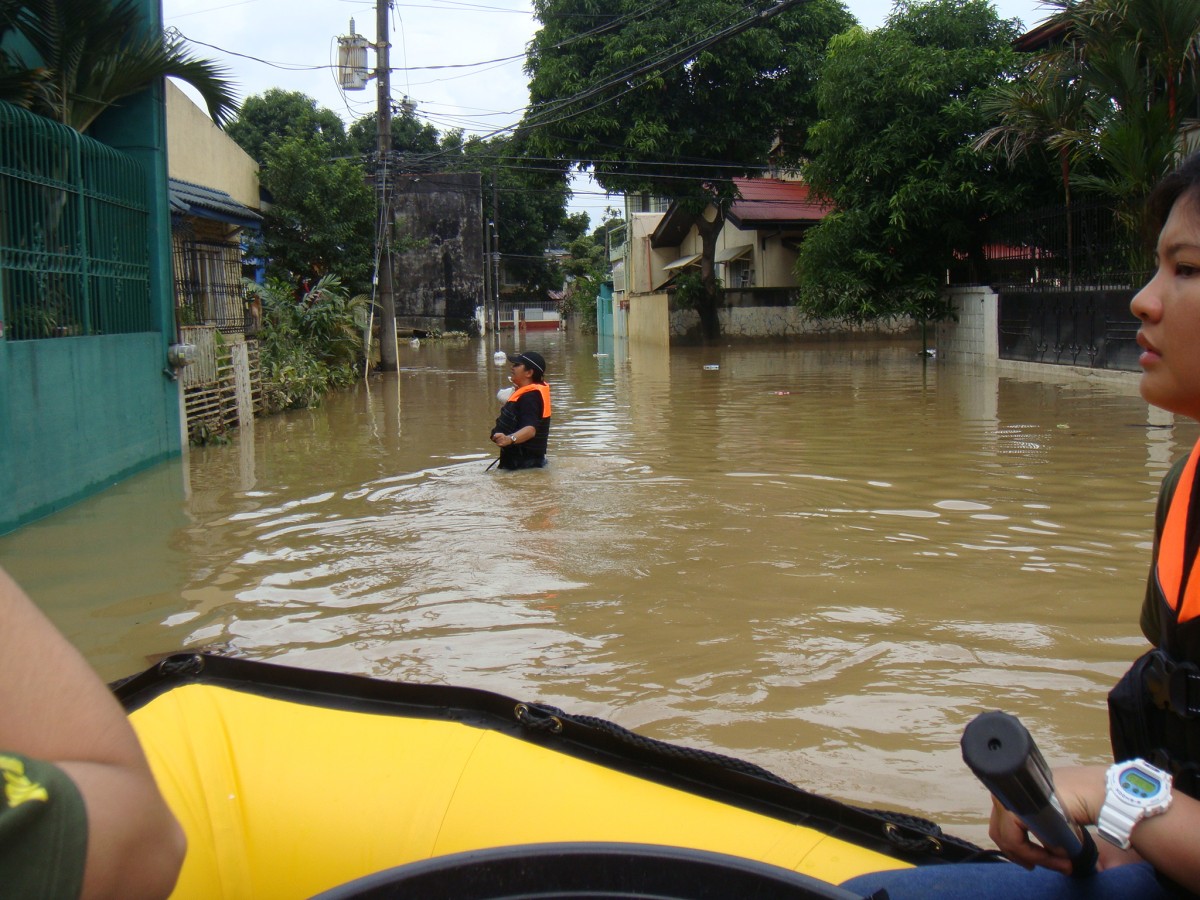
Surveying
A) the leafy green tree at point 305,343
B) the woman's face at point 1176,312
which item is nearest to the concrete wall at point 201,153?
the leafy green tree at point 305,343

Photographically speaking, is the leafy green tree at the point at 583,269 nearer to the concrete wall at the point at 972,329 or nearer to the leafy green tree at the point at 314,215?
the leafy green tree at the point at 314,215

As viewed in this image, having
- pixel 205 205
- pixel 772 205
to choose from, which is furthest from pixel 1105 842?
pixel 772 205

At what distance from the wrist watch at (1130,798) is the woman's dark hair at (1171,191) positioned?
78cm

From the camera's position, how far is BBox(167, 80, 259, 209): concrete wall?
16.1m

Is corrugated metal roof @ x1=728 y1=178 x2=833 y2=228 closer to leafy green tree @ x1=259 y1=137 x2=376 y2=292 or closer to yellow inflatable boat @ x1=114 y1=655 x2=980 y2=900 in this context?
leafy green tree @ x1=259 y1=137 x2=376 y2=292

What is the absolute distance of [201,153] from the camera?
17406 mm

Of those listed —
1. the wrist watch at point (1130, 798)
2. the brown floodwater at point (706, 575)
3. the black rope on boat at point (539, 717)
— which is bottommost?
the brown floodwater at point (706, 575)

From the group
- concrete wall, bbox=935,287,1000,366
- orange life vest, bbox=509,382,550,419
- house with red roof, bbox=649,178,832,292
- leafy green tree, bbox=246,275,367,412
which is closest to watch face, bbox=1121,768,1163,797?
orange life vest, bbox=509,382,550,419

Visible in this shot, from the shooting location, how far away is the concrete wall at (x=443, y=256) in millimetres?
47750

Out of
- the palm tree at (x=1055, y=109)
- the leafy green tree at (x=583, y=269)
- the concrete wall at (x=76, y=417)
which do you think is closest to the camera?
the concrete wall at (x=76, y=417)

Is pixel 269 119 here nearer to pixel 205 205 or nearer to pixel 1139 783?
pixel 205 205

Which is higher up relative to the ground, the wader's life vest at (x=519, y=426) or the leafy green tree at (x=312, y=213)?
the leafy green tree at (x=312, y=213)

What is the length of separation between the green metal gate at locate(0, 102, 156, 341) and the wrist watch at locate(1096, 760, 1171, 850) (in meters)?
6.99

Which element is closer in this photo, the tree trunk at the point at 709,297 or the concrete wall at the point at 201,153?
the concrete wall at the point at 201,153
